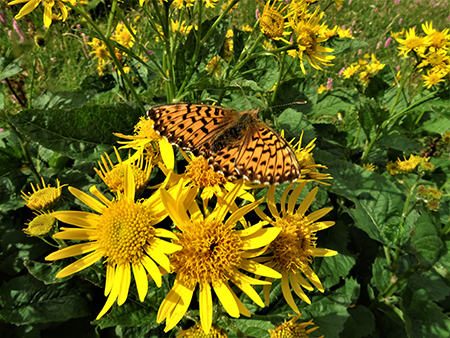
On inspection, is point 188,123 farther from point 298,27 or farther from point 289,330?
point 289,330

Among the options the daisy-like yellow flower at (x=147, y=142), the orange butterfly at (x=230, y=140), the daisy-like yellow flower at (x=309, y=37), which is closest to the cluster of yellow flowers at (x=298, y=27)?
the daisy-like yellow flower at (x=309, y=37)

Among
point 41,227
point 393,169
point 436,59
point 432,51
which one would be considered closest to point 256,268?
point 41,227

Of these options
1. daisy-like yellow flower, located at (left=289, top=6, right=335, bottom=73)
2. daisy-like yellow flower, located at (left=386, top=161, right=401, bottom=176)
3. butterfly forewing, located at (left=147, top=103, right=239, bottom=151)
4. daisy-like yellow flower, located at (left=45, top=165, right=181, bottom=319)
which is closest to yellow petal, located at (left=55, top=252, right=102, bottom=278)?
daisy-like yellow flower, located at (left=45, top=165, right=181, bottom=319)

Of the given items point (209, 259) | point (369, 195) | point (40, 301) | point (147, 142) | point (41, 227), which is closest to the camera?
point (209, 259)

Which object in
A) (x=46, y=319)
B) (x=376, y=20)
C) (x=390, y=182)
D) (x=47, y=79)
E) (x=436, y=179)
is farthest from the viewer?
(x=376, y=20)

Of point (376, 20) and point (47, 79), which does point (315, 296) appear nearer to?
point (47, 79)

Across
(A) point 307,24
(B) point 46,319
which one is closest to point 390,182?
(A) point 307,24

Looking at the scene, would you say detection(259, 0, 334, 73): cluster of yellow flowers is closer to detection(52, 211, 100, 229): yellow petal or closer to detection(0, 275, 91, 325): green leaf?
detection(52, 211, 100, 229): yellow petal
